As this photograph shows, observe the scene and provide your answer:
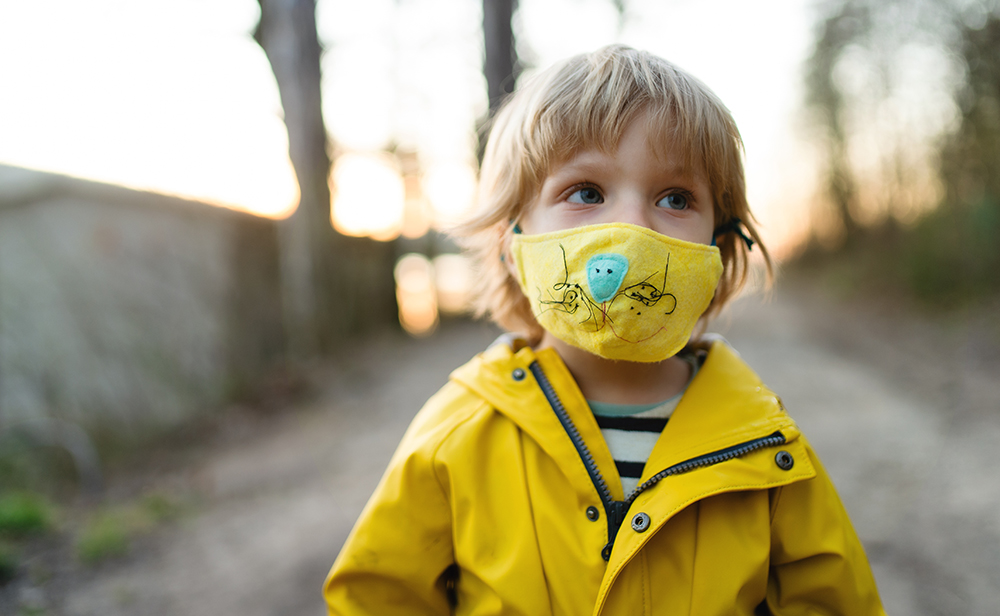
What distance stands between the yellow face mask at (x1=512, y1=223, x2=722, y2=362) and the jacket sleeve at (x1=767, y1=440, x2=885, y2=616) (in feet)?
1.57

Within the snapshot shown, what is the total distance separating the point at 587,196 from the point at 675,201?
0.73ft

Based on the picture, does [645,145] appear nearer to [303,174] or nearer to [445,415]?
[445,415]

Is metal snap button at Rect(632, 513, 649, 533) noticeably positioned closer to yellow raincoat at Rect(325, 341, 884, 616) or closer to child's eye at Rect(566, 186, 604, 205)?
yellow raincoat at Rect(325, 341, 884, 616)

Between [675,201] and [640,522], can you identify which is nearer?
[640,522]

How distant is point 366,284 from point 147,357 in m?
5.10

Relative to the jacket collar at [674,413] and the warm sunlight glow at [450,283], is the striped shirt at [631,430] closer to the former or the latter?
the jacket collar at [674,413]

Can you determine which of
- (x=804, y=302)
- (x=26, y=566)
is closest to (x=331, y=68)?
(x=26, y=566)

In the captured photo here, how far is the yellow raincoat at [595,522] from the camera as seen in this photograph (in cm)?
131

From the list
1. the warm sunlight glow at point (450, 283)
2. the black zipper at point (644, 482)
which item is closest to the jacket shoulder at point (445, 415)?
the black zipper at point (644, 482)

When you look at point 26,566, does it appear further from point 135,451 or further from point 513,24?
point 513,24

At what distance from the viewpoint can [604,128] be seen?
1381mm

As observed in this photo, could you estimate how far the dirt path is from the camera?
282 centimetres

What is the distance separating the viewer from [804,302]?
44.3ft

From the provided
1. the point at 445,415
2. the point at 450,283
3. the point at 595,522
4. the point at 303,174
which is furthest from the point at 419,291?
the point at 595,522
